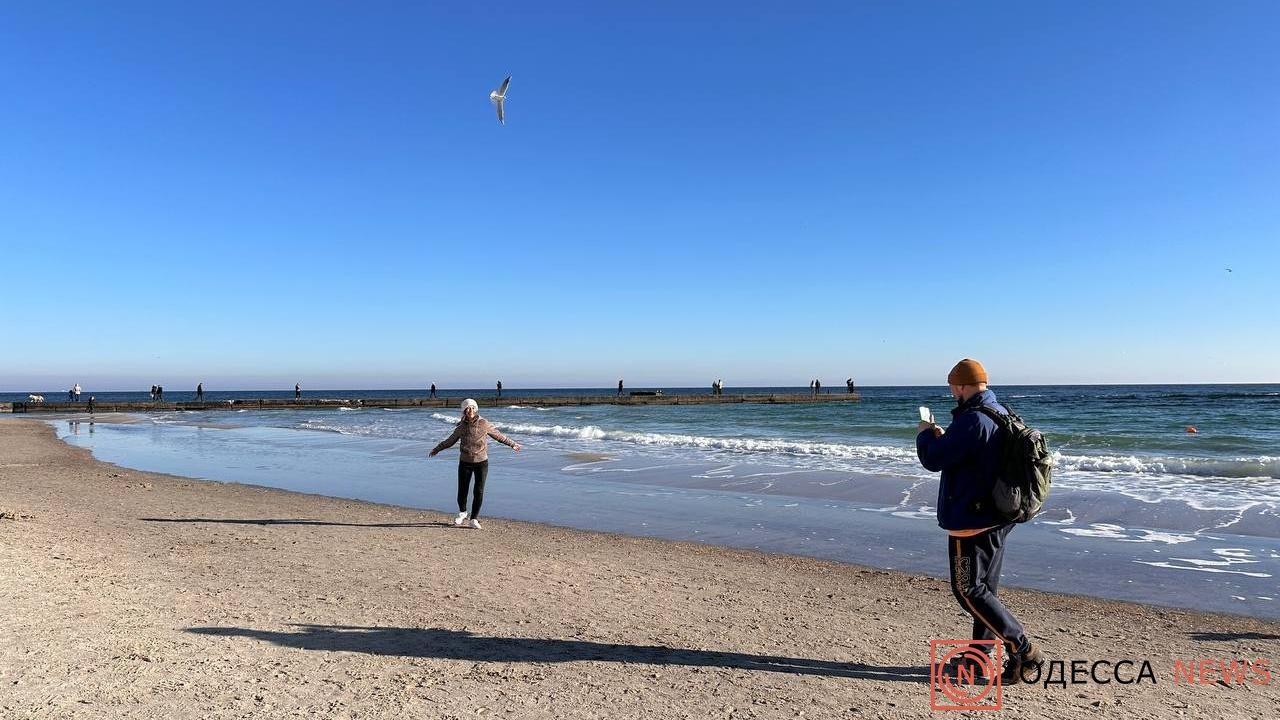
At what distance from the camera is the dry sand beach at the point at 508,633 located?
4008 millimetres

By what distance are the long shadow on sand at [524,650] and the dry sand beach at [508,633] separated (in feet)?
0.06

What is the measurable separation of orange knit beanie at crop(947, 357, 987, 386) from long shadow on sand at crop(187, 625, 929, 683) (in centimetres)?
171

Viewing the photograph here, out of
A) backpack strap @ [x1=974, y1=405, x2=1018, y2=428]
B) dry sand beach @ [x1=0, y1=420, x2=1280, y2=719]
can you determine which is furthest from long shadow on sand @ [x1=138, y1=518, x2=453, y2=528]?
backpack strap @ [x1=974, y1=405, x2=1018, y2=428]

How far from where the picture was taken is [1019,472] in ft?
13.0

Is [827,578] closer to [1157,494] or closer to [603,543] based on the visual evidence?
[603,543]

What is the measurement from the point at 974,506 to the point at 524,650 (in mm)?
2746

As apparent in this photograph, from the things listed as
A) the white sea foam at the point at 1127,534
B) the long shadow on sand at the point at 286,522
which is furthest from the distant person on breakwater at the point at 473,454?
the white sea foam at the point at 1127,534

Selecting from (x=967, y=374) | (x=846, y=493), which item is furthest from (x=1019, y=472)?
(x=846, y=493)

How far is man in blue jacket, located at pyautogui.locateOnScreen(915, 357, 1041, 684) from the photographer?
→ 4.03 metres

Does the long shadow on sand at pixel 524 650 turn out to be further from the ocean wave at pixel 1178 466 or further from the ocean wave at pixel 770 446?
the ocean wave at pixel 770 446

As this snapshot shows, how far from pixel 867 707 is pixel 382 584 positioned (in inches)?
161

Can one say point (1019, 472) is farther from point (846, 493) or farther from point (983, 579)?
point (846, 493)

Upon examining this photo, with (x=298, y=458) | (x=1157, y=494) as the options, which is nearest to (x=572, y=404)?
(x=298, y=458)

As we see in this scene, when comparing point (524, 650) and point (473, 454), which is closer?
point (524, 650)
